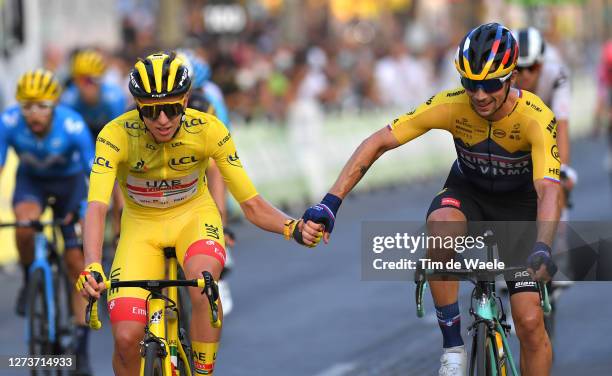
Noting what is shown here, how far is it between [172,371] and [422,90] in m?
20.9

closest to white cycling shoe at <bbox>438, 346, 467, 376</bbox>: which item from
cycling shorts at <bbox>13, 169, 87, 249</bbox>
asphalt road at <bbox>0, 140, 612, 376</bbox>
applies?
asphalt road at <bbox>0, 140, 612, 376</bbox>

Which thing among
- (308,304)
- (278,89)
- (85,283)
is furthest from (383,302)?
(278,89)

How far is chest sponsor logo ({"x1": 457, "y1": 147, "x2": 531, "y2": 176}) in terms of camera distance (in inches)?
302

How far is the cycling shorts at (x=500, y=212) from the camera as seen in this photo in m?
7.74

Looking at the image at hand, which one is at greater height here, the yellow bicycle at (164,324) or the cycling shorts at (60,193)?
the cycling shorts at (60,193)

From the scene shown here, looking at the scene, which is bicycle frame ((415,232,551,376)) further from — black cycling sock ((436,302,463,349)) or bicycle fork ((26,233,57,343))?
bicycle fork ((26,233,57,343))

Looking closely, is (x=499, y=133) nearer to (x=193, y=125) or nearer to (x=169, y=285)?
(x=193, y=125)

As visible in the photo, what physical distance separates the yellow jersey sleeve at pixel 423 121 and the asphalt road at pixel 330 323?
2.89m

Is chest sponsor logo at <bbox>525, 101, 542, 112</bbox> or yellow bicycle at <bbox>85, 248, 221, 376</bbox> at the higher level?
chest sponsor logo at <bbox>525, 101, 542, 112</bbox>

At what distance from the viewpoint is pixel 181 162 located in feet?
24.8

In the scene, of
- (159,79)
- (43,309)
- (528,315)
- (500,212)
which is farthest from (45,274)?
(528,315)

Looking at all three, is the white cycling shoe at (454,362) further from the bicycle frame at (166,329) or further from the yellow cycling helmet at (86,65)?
the yellow cycling helmet at (86,65)

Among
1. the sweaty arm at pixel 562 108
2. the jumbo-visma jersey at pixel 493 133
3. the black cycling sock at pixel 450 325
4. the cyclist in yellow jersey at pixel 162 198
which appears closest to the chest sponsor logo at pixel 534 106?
the jumbo-visma jersey at pixel 493 133

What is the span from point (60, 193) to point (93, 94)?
280cm
